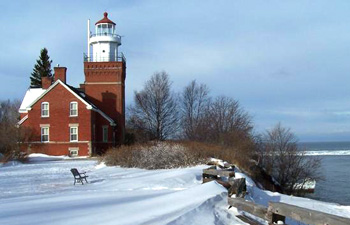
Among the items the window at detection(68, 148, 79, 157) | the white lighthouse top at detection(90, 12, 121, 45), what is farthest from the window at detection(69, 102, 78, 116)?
the white lighthouse top at detection(90, 12, 121, 45)

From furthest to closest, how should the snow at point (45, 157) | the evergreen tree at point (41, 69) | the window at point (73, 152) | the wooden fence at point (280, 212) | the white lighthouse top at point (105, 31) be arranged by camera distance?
1. the evergreen tree at point (41, 69)
2. the white lighthouse top at point (105, 31)
3. the window at point (73, 152)
4. the snow at point (45, 157)
5. the wooden fence at point (280, 212)

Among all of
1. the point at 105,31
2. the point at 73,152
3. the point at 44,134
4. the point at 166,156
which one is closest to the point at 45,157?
the point at 73,152

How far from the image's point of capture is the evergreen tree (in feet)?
237

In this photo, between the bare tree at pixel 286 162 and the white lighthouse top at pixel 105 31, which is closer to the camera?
the bare tree at pixel 286 162

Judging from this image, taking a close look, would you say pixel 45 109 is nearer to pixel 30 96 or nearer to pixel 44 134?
pixel 44 134

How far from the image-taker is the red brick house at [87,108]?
1631 inches

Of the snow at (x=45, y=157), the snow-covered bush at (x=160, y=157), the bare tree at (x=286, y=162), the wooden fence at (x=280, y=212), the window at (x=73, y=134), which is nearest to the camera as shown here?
the wooden fence at (x=280, y=212)

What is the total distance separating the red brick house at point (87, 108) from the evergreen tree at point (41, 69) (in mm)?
25049

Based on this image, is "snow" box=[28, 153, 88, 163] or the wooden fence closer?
the wooden fence

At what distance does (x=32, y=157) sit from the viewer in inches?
1519

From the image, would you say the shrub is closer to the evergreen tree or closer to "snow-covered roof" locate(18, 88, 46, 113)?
"snow-covered roof" locate(18, 88, 46, 113)

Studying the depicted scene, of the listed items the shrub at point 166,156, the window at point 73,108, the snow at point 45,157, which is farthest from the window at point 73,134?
the shrub at point 166,156

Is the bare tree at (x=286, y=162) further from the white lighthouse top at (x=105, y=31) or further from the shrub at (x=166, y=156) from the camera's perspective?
the white lighthouse top at (x=105, y=31)

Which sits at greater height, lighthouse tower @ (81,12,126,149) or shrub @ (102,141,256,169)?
lighthouse tower @ (81,12,126,149)
